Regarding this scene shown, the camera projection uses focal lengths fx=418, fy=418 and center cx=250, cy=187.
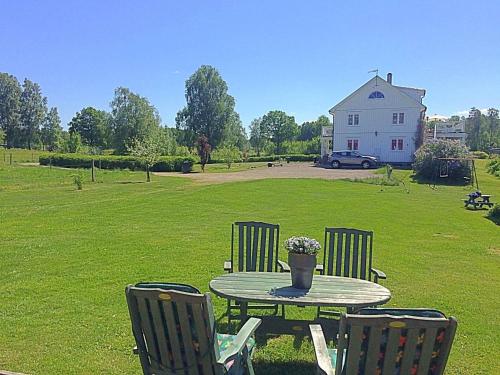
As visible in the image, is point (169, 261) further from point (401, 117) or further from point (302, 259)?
point (401, 117)

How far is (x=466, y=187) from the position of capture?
25344 mm

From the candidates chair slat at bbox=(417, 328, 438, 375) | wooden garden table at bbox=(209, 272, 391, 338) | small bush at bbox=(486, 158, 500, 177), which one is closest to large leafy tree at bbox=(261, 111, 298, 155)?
small bush at bbox=(486, 158, 500, 177)

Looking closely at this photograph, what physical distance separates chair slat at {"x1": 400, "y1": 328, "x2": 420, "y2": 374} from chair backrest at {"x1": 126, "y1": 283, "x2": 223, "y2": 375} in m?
1.08

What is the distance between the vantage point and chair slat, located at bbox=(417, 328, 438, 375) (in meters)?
2.20

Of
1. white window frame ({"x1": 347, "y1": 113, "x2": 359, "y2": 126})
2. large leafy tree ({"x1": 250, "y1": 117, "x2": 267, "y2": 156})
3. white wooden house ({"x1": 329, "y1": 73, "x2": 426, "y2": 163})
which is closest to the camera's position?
white wooden house ({"x1": 329, "y1": 73, "x2": 426, "y2": 163})

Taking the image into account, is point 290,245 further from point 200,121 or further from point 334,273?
point 200,121

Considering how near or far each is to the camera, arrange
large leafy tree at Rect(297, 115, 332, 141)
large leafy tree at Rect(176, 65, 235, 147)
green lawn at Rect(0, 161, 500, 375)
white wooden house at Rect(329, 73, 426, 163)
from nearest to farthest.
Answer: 1. green lawn at Rect(0, 161, 500, 375)
2. white wooden house at Rect(329, 73, 426, 163)
3. large leafy tree at Rect(176, 65, 235, 147)
4. large leafy tree at Rect(297, 115, 332, 141)

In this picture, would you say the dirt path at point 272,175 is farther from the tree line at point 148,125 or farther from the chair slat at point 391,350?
the chair slat at point 391,350

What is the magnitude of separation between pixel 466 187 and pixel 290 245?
2517 cm

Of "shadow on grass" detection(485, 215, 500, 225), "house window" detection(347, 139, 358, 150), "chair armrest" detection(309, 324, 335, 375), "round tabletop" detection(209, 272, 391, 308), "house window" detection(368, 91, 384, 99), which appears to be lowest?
"shadow on grass" detection(485, 215, 500, 225)

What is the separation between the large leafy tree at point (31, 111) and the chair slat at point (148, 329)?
8046 centimetres

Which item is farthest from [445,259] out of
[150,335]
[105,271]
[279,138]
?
[279,138]

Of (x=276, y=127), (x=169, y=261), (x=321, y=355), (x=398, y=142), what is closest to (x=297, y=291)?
(x=321, y=355)

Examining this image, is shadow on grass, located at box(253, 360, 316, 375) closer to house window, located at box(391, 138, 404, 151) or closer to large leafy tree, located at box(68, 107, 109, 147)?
house window, located at box(391, 138, 404, 151)
